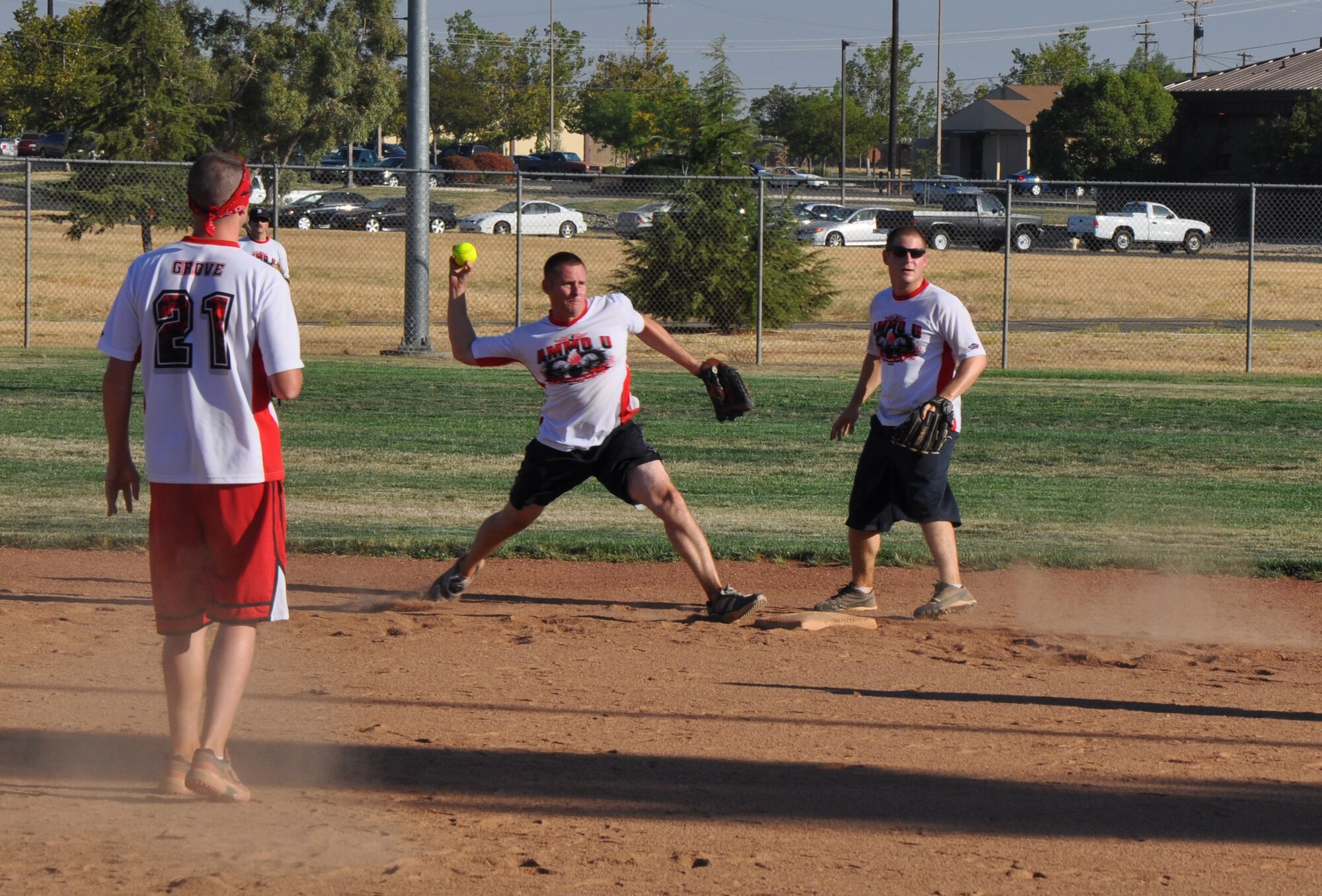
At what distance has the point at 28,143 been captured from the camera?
228 ft

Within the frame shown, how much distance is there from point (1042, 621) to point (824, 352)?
14.2 meters

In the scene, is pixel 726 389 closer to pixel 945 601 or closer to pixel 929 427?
pixel 929 427

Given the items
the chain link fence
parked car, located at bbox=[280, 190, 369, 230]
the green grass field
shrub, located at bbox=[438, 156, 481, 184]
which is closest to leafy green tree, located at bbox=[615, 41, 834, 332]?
the chain link fence

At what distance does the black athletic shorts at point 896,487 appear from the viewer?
22.7ft

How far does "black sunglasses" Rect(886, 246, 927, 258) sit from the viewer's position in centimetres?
685

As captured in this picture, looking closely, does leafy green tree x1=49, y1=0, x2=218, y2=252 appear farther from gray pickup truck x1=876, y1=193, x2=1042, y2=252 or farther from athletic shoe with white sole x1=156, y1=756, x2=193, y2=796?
athletic shoe with white sole x1=156, y1=756, x2=193, y2=796

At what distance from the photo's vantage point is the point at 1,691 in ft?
18.2

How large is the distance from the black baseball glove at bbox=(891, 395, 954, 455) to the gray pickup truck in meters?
35.5

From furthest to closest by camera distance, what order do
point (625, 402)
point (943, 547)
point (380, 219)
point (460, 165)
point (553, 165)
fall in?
point (553, 165) → point (460, 165) → point (380, 219) → point (943, 547) → point (625, 402)

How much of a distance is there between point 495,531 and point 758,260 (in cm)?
1344

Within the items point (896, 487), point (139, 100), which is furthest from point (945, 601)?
point (139, 100)

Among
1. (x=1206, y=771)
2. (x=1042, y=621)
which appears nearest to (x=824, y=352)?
(x=1042, y=621)

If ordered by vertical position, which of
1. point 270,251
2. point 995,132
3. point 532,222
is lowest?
point 270,251

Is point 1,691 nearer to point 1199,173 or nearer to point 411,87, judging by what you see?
point 411,87
